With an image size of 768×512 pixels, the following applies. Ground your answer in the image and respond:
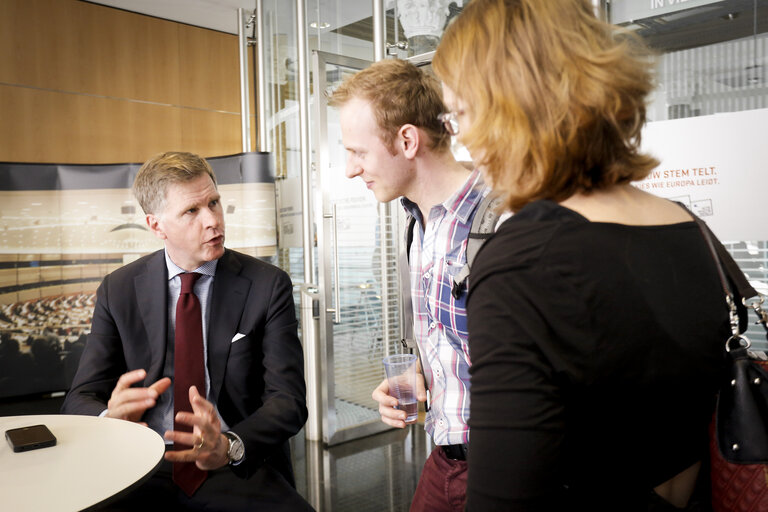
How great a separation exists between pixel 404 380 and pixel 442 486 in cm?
26

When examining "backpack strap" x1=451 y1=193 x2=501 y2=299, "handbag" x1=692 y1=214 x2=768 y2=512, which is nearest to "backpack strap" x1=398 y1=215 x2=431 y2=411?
"backpack strap" x1=451 y1=193 x2=501 y2=299

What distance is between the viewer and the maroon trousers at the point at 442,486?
1366 millimetres

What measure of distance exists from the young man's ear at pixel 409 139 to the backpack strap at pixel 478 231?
0.30 m

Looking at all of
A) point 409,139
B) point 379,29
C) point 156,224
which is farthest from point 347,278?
point 409,139

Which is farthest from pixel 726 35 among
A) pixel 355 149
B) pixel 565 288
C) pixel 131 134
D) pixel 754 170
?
pixel 131 134

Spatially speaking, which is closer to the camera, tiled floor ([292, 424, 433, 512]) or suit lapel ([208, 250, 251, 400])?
suit lapel ([208, 250, 251, 400])

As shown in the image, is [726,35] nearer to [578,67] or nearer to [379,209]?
[578,67]

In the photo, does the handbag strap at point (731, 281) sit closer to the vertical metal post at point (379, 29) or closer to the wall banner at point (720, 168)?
the wall banner at point (720, 168)

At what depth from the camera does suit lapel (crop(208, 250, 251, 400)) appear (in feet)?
6.75

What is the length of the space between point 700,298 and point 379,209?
12.8ft

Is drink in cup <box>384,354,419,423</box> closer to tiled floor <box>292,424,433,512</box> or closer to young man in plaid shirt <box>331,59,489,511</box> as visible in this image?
young man in plaid shirt <box>331,59,489,511</box>

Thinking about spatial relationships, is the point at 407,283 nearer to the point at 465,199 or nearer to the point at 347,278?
the point at 465,199

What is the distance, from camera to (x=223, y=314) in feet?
6.94

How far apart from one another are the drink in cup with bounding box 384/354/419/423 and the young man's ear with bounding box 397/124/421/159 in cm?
53
